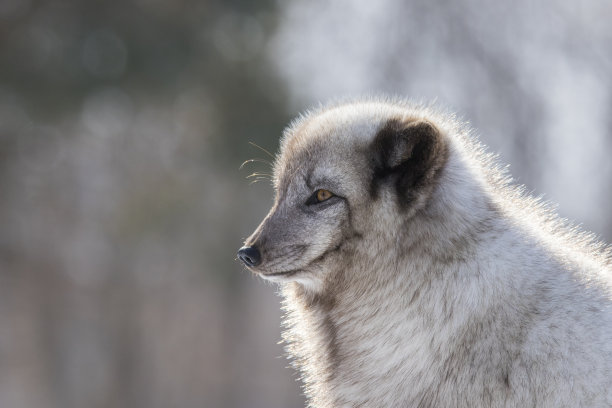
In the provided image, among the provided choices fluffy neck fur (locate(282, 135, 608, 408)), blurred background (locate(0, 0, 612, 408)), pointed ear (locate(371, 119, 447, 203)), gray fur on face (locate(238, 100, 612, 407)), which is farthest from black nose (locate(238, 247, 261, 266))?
blurred background (locate(0, 0, 612, 408))

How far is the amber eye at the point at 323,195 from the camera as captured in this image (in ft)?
12.7

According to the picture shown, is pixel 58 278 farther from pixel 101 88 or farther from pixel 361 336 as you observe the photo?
pixel 361 336

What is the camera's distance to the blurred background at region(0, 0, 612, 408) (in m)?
13.8

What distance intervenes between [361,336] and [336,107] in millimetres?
1438

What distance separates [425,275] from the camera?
364 cm

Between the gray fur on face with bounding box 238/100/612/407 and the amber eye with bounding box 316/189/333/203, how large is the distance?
0.02 meters

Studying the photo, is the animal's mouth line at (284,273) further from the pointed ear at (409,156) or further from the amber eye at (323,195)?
the pointed ear at (409,156)

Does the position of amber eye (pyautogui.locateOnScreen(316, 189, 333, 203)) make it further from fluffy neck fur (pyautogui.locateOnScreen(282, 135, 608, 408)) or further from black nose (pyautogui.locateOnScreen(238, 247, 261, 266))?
black nose (pyautogui.locateOnScreen(238, 247, 261, 266))

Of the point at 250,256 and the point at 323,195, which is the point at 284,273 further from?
the point at 323,195

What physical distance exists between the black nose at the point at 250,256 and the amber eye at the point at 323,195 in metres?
0.42

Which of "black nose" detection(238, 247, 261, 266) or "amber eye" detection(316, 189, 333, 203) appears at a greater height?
"amber eye" detection(316, 189, 333, 203)

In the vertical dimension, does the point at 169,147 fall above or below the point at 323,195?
above

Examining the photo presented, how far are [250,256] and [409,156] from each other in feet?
3.13

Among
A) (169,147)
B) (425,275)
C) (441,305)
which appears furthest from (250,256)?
(169,147)
